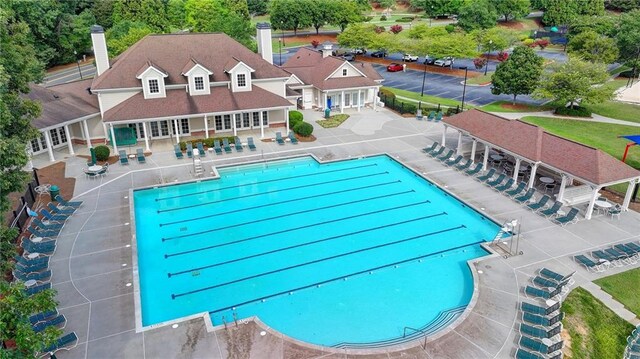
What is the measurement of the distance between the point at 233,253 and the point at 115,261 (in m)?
5.09

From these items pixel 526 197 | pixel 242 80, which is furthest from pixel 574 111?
pixel 242 80

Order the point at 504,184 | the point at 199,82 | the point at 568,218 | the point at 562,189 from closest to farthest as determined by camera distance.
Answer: the point at 568,218, the point at 562,189, the point at 504,184, the point at 199,82

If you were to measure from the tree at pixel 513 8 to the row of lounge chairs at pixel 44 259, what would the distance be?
3651 inches

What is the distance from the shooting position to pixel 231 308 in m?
17.1


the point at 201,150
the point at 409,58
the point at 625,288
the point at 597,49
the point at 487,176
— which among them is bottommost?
the point at 625,288

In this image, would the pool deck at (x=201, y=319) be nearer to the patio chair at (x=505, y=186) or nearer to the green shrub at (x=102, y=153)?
the patio chair at (x=505, y=186)

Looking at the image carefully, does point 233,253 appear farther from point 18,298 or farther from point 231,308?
point 18,298

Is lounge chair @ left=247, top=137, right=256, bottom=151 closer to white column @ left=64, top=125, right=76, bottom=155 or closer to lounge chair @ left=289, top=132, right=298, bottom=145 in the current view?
lounge chair @ left=289, top=132, right=298, bottom=145

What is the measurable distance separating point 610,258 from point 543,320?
251 inches

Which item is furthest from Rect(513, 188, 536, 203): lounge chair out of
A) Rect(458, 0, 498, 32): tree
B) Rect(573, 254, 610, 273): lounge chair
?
Rect(458, 0, 498, 32): tree

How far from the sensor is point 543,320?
1555cm

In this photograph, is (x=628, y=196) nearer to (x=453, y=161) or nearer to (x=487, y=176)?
(x=487, y=176)

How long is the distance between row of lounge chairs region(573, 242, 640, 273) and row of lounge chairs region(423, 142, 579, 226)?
302cm

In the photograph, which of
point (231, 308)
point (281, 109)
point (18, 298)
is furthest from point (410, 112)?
point (18, 298)
